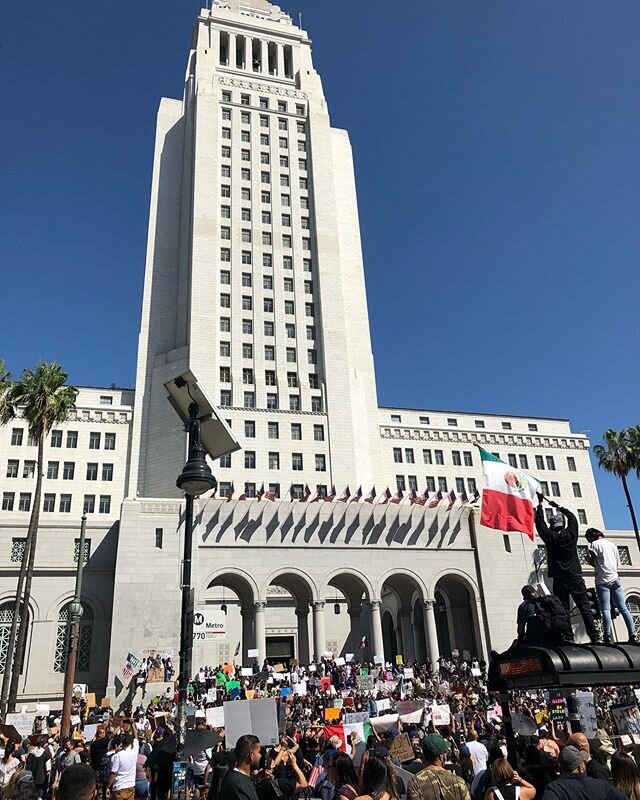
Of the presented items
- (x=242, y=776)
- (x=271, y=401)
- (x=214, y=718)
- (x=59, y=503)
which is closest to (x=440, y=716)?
(x=214, y=718)

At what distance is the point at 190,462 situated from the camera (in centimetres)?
1223

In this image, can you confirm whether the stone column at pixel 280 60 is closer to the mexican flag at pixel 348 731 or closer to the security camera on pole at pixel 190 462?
the security camera on pole at pixel 190 462

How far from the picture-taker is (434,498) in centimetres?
4638

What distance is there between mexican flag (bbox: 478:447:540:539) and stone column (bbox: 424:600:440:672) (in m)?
26.6

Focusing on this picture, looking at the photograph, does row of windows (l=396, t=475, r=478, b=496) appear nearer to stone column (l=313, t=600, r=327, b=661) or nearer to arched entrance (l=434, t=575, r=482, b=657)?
arched entrance (l=434, t=575, r=482, b=657)

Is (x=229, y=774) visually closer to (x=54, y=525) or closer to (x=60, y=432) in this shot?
(x=54, y=525)

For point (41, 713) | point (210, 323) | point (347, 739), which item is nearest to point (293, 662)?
point (41, 713)

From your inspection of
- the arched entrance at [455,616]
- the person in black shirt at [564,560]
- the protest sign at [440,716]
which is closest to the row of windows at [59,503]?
the arched entrance at [455,616]

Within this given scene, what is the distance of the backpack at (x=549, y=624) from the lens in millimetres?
9016

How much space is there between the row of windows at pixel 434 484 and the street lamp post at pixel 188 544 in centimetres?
5978

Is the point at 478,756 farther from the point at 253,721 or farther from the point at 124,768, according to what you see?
the point at 124,768

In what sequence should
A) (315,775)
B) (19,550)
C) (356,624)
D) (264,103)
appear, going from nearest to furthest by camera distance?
(315,775) → (19,550) → (356,624) → (264,103)

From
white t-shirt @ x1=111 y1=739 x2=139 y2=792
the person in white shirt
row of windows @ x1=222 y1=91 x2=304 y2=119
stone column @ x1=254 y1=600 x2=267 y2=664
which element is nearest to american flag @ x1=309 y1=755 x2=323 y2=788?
white t-shirt @ x1=111 y1=739 x2=139 y2=792

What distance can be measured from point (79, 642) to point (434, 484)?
44.4 metres
